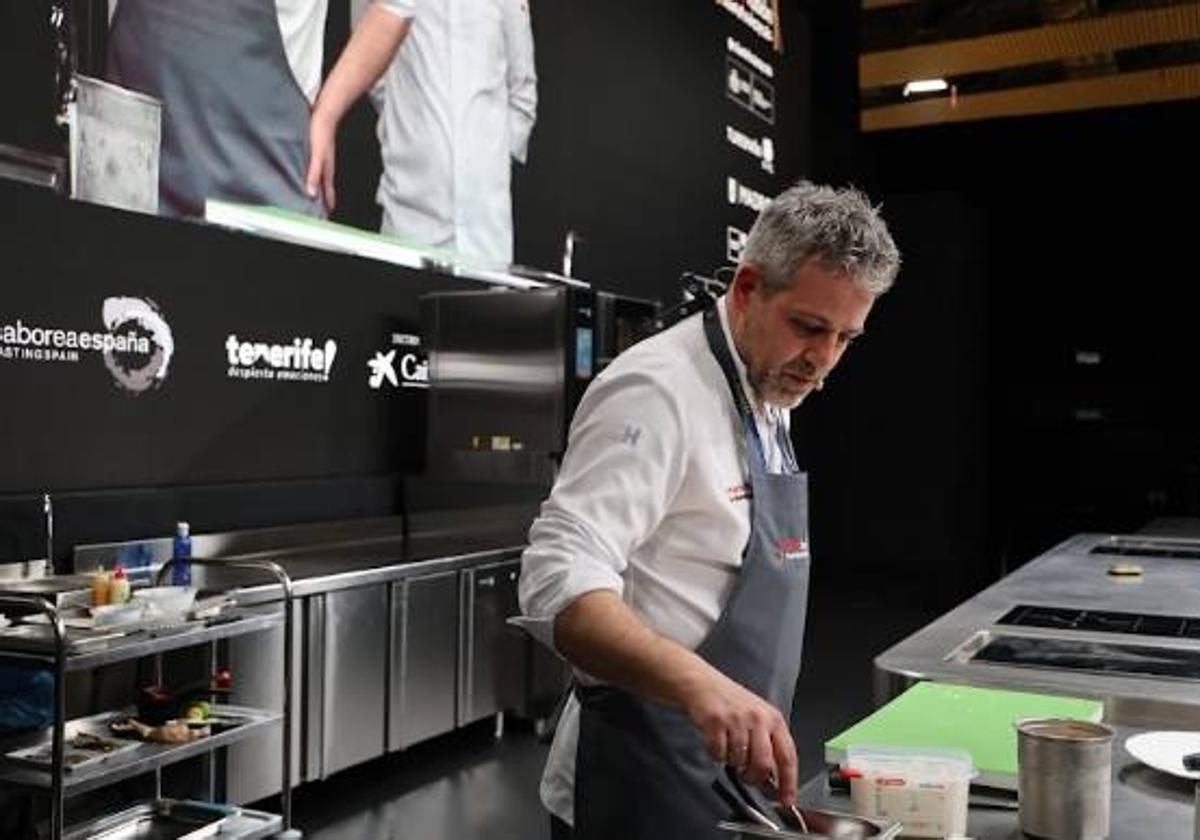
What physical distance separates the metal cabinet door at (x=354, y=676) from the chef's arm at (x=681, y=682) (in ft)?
9.44

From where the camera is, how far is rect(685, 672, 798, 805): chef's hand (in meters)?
1.22

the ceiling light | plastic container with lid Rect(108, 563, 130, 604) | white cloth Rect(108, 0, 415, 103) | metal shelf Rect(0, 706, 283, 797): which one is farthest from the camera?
the ceiling light

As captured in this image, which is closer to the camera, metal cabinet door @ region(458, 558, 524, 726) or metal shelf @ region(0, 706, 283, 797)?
metal shelf @ region(0, 706, 283, 797)

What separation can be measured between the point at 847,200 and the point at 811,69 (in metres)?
8.23

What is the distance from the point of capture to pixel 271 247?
15.2 ft

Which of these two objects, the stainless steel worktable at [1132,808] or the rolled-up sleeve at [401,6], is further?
the rolled-up sleeve at [401,6]

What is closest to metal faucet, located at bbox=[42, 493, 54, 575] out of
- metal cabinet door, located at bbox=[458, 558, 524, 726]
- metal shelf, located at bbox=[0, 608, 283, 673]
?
metal shelf, located at bbox=[0, 608, 283, 673]

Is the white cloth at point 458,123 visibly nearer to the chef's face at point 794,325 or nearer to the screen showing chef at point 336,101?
the screen showing chef at point 336,101

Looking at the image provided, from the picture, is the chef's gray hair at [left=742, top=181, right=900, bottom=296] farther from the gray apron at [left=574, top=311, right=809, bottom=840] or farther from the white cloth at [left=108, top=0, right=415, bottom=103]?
the white cloth at [left=108, top=0, right=415, bottom=103]

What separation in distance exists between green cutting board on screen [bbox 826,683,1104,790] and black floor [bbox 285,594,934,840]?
2304 millimetres

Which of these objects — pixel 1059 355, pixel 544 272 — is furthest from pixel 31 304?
pixel 1059 355

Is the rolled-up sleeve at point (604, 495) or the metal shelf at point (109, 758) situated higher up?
the rolled-up sleeve at point (604, 495)

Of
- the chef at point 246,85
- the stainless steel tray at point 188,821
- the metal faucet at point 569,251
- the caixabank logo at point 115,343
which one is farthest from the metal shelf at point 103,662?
the metal faucet at point 569,251

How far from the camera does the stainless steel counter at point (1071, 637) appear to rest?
6.40ft
